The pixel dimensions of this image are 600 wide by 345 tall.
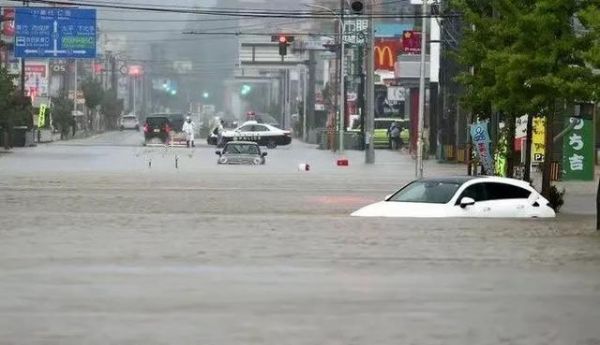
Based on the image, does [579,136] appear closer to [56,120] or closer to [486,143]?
[486,143]

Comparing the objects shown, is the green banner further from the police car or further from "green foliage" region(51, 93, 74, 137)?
"green foliage" region(51, 93, 74, 137)

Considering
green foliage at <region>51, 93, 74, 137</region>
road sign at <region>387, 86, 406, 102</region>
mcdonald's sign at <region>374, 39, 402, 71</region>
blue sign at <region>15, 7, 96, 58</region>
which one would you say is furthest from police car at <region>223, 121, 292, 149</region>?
green foliage at <region>51, 93, 74, 137</region>

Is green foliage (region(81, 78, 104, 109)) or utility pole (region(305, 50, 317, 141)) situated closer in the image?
utility pole (region(305, 50, 317, 141))

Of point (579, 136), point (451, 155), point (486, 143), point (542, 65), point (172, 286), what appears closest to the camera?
point (172, 286)

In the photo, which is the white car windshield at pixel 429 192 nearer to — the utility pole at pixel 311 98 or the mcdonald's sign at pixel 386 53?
the mcdonald's sign at pixel 386 53

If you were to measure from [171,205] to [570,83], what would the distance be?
9.92 m

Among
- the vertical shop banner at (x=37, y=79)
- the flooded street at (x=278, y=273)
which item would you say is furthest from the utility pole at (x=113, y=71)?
the flooded street at (x=278, y=273)

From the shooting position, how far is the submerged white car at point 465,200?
98.7 feet

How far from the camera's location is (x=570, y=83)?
32188 millimetres

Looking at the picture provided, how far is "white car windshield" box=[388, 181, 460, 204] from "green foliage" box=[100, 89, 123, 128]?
128m

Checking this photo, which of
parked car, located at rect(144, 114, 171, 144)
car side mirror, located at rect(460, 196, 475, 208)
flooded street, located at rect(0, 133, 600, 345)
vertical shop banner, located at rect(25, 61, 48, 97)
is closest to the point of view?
flooded street, located at rect(0, 133, 600, 345)

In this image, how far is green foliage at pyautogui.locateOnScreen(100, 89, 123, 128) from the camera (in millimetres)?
163750

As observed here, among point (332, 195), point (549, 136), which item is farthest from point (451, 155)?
point (549, 136)

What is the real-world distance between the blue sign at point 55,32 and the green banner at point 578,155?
81.7ft
